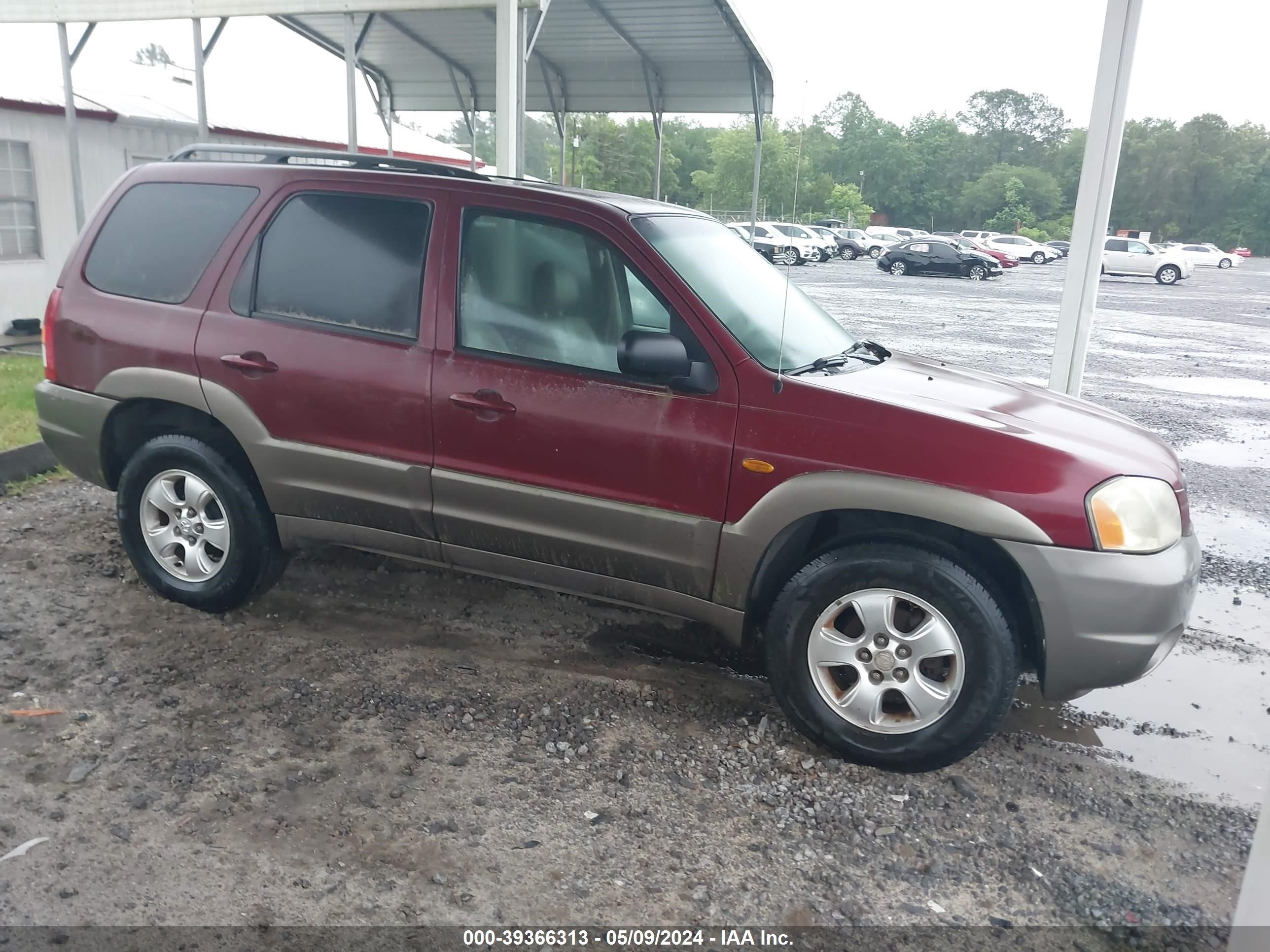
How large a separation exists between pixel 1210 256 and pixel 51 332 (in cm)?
748

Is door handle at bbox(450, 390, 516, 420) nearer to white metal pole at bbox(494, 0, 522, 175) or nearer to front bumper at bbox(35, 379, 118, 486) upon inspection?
front bumper at bbox(35, 379, 118, 486)

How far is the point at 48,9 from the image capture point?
33.7 ft

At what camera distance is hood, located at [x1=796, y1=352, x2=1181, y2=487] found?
123 inches

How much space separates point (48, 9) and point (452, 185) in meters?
9.45

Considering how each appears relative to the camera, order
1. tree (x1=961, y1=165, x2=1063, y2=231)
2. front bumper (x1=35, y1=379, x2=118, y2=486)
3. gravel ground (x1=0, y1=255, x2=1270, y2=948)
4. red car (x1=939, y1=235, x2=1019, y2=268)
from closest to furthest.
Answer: gravel ground (x1=0, y1=255, x2=1270, y2=948), front bumper (x1=35, y1=379, x2=118, y2=486), tree (x1=961, y1=165, x2=1063, y2=231), red car (x1=939, y1=235, x2=1019, y2=268)

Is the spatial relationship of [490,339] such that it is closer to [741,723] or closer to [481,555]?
[481,555]

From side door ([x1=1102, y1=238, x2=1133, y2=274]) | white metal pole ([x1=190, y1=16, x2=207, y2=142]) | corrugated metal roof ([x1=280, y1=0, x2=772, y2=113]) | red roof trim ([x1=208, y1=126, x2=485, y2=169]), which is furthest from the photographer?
red roof trim ([x1=208, y1=126, x2=485, y2=169])

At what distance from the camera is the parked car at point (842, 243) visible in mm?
5547

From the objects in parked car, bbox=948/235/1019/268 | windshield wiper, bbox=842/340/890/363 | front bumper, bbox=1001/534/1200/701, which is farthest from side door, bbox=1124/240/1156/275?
front bumper, bbox=1001/534/1200/701

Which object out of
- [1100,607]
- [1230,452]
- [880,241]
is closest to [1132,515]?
[1100,607]

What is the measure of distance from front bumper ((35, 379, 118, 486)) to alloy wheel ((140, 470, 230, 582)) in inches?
14.6

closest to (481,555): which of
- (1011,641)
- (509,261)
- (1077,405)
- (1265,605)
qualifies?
(509,261)

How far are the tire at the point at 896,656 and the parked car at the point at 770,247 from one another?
1.72m

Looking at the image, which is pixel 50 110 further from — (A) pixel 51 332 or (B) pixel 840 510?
(B) pixel 840 510
